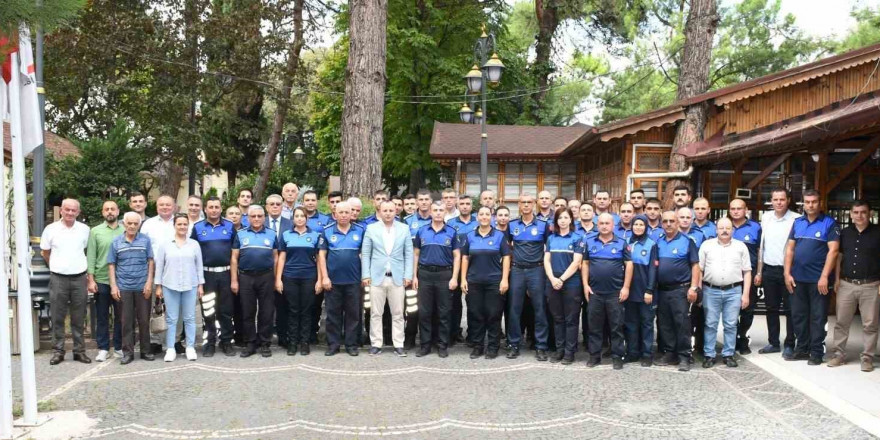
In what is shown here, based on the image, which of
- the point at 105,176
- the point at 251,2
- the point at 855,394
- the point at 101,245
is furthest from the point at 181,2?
the point at 855,394

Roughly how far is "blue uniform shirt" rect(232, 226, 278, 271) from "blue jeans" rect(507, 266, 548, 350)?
8.86ft

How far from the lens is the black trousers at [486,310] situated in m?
8.27

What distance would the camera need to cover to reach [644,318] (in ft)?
25.7

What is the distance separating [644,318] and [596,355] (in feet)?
2.10

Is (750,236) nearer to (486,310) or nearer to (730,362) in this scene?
(730,362)

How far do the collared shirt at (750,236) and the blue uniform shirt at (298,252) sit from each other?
15.5ft

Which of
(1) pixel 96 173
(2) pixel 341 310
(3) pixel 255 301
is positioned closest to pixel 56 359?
(3) pixel 255 301

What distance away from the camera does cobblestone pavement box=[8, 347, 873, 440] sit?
5.50 m

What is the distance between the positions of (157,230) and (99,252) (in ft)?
2.09

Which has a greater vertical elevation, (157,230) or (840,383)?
(157,230)

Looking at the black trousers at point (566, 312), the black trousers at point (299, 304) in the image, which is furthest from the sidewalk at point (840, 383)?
the black trousers at point (299, 304)

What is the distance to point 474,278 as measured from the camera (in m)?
8.26

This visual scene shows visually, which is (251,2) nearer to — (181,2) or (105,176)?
(181,2)

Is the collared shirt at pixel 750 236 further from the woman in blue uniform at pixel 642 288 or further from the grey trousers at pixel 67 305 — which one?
the grey trousers at pixel 67 305
